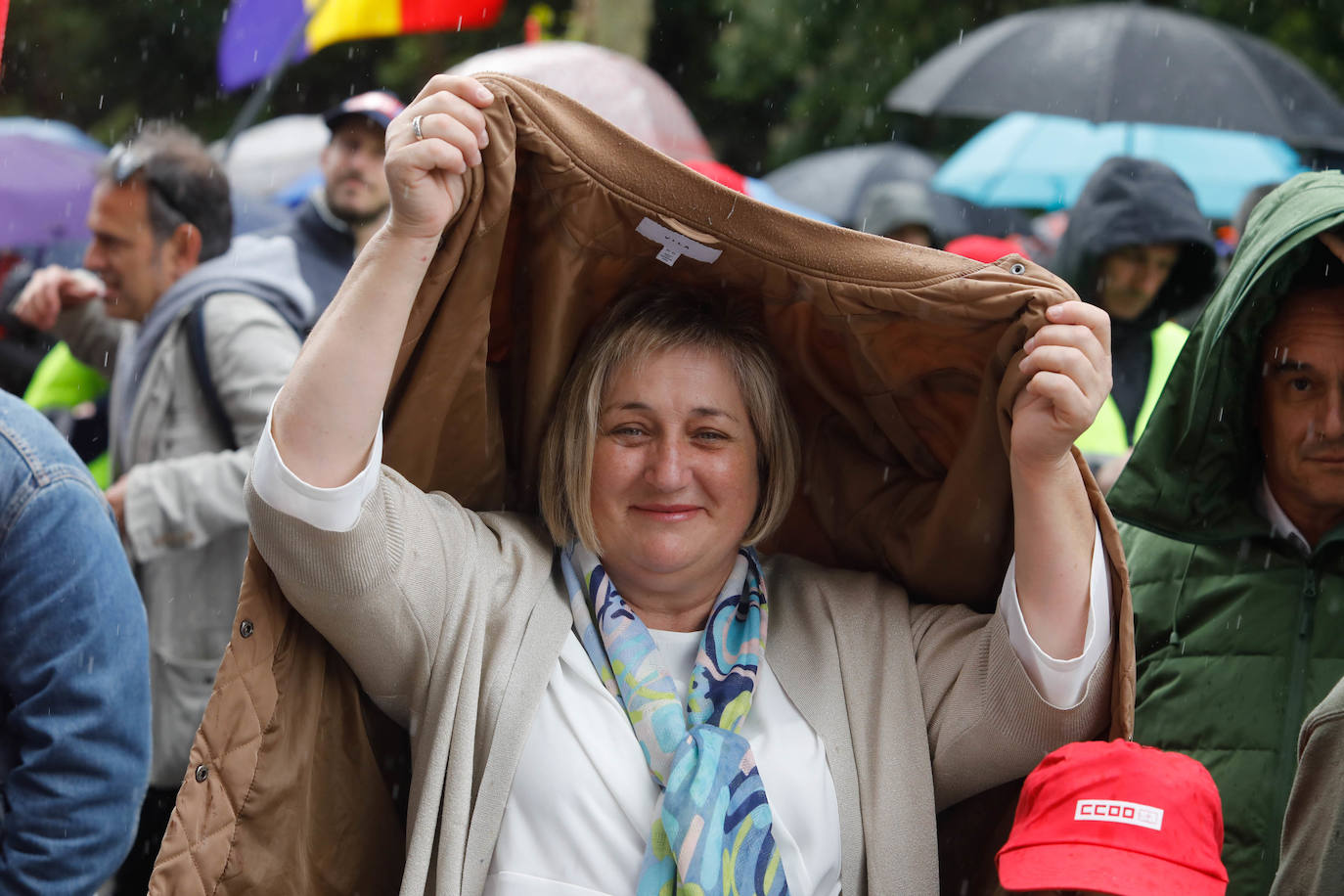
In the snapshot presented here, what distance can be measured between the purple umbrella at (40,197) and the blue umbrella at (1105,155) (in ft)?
15.9

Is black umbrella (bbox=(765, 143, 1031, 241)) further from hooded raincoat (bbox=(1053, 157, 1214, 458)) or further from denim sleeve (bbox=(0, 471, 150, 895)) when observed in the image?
denim sleeve (bbox=(0, 471, 150, 895))

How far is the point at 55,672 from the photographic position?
2.52 metres

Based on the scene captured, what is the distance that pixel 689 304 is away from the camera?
2748 millimetres

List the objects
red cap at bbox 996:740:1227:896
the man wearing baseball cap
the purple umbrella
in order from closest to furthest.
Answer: red cap at bbox 996:740:1227:896, the man wearing baseball cap, the purple umbrella

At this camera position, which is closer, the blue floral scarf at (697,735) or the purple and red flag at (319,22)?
the blue floral scarf at (697,735)

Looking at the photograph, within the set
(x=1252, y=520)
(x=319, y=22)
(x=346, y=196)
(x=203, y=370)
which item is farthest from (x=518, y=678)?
(x=319, y=22)

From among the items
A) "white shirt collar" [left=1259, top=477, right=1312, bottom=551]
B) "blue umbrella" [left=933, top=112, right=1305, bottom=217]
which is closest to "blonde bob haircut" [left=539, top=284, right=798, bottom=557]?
"white shirt collar" [left=1259, top=477, right=1312, bottom=551]

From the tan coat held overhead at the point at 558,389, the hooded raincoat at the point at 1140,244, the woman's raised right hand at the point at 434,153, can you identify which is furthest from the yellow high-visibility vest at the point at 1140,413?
the woman's raised right hand at the point at 434,153

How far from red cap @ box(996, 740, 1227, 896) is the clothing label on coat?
40.2 inches

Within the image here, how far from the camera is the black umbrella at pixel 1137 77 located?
20.3 ft

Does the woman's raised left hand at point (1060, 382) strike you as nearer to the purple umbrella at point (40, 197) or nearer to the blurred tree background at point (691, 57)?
the purple umbrella at point (40, 197)

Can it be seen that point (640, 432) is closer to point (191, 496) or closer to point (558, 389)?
point (558, 389)

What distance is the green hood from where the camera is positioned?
292 cm

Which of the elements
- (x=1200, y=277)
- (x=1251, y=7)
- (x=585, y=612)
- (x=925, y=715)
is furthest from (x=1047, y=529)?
(x=1251, y=7)
